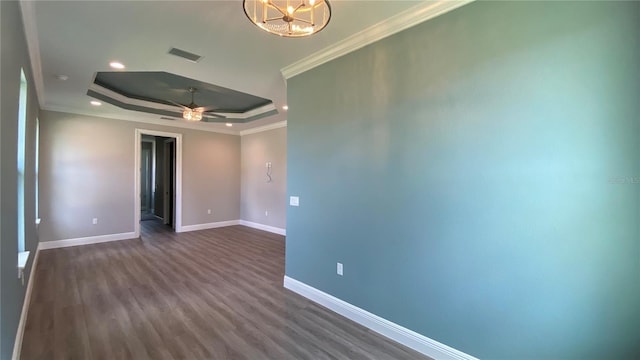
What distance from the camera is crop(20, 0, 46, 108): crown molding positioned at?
2122 millimetres

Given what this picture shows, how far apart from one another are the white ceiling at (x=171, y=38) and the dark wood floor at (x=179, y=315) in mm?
2622

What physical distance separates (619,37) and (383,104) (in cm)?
143

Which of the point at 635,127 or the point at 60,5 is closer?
the point at 635,127

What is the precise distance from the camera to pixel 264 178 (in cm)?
719

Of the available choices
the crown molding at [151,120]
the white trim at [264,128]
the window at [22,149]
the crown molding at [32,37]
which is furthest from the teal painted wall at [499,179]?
the crown molding at [151,120]

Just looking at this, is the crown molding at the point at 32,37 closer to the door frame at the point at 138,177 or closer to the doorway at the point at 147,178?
the door frame at the point at 138,177

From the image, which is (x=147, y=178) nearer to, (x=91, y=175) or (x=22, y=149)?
(x=91, y=175)

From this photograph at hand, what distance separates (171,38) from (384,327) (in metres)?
3.28

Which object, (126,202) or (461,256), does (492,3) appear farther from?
(126,202)

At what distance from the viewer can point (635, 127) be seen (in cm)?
143

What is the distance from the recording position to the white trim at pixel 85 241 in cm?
509

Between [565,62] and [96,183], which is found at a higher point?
[565,62]

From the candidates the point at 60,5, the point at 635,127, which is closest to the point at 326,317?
the point at 635,127

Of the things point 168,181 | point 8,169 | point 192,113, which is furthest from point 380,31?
point 168,181
